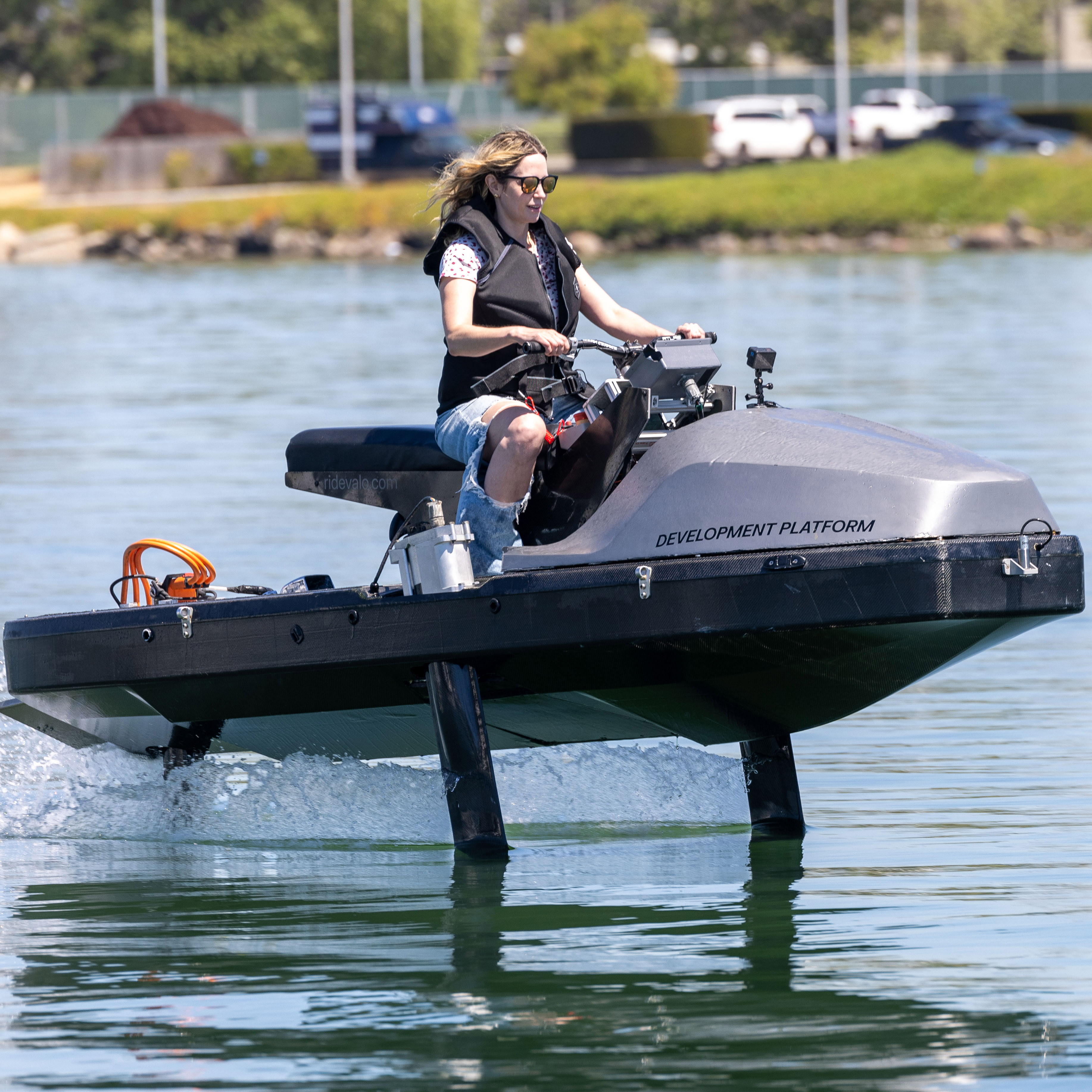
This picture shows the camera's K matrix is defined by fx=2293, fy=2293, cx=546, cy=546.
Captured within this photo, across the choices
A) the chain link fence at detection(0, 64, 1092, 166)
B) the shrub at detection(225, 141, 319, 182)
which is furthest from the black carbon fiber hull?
the chain link fence at detection(0, 64, 1092, 166)

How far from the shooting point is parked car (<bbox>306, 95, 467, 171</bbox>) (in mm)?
56844

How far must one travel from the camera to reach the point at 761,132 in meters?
56.3

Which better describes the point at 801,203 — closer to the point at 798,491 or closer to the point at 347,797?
the point at 347,797

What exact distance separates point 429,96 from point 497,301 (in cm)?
6202

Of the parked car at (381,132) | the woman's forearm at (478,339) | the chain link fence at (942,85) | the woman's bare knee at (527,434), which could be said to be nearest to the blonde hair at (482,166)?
the woman's forearm at (478,339)

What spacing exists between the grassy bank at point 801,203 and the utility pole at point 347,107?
710 cm

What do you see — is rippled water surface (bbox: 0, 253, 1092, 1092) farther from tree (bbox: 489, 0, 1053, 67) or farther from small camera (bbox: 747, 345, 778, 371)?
tree (bbox: 489, 0, 1053, 67)

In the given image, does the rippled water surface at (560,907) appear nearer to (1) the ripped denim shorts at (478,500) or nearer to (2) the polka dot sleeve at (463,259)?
(1) the ripped denim shorts at (478,500)

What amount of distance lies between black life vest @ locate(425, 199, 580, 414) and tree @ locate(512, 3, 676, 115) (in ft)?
183

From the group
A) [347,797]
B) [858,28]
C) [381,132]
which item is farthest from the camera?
[858,28]

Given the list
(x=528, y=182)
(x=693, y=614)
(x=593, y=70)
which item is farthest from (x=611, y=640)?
(x=593, y=70)

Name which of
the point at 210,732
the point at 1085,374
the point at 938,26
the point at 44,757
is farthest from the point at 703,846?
the point at 938,26

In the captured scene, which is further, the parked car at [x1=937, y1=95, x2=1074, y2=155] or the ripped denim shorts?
the parked car at [x1=937, y1=95, x2=1074, y2=155]

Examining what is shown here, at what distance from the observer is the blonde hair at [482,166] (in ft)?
20.0
